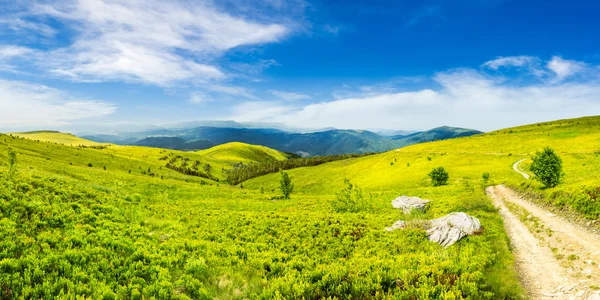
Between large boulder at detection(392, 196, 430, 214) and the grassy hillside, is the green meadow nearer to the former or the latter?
the grassy hillside

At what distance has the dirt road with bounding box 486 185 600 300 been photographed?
1202cm

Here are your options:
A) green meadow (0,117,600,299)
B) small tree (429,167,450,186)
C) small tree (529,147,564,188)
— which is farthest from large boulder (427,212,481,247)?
small tree (429,167,450,186)

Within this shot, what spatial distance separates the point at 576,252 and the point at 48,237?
27224 millimetres

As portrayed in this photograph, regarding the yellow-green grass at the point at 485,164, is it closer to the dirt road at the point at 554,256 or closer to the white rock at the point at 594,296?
the dirt road at the point at 554,256

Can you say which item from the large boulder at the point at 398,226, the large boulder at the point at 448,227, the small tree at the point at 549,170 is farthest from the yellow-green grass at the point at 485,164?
the large boulder at the point at 398,226

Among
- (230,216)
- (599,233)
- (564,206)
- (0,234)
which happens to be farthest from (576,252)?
(0,234)

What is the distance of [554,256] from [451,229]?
5253 mm

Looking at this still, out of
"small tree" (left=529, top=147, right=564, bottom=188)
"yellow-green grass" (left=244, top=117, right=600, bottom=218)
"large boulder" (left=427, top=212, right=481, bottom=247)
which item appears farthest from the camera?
"yellow-green grass" (left=244, top=117, right=600, bottom=218)

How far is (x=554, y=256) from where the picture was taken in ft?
51.4

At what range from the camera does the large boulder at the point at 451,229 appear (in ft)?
58.2

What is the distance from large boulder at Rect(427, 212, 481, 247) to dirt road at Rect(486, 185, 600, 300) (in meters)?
2.68

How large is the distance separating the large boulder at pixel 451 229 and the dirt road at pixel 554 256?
8.80 feet

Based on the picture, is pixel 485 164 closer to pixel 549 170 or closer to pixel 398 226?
pixel 549 170

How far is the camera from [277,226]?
22.8 metres
